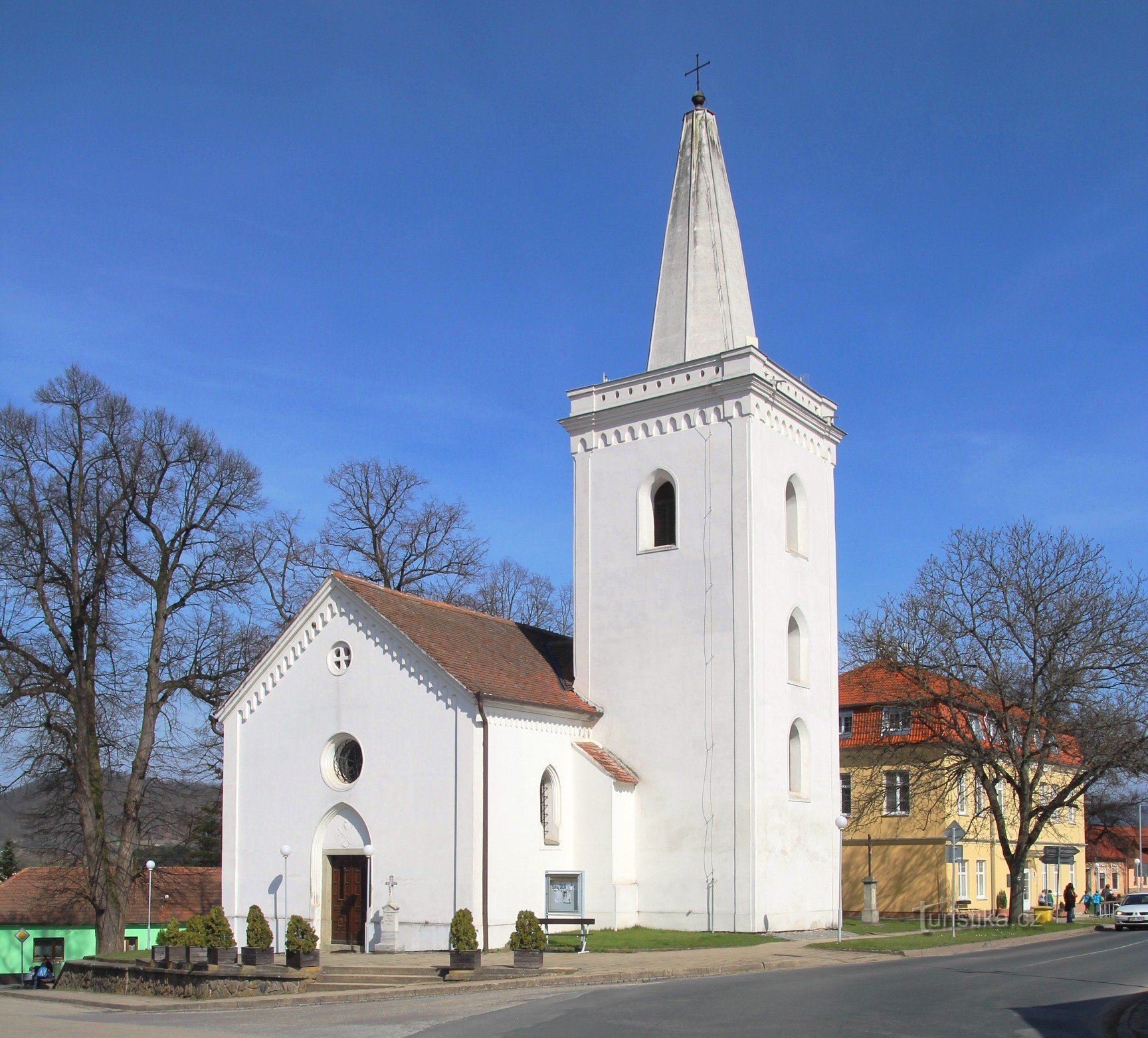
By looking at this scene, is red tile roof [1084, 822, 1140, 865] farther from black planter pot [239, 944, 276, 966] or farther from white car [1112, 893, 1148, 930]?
black planter pot [239, 944, 276, 966]

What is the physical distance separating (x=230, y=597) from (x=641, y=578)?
15752 mm

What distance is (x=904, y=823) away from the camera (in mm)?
48219

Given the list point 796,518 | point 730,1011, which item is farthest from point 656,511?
point 730,1011

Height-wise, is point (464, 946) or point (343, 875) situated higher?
point (343, 875)

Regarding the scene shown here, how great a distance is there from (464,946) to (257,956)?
453cm

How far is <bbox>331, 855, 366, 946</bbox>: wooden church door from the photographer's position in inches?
1101

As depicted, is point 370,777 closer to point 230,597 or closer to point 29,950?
point 230,597

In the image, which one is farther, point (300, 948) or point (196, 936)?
point (196, 936)

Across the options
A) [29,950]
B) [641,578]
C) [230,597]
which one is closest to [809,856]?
[641,578]

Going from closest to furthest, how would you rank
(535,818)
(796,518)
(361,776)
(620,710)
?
(535,818)
(361,776)
(620,710)
(796,518)

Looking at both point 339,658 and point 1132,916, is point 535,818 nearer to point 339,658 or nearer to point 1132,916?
point 339,658

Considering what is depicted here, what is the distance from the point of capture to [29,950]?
4416 centimetres

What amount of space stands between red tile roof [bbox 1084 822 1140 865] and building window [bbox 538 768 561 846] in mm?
48270

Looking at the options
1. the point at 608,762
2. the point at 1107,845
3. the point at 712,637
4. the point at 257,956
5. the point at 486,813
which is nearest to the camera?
the point at 257,956
